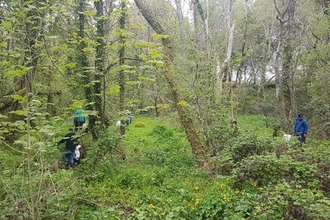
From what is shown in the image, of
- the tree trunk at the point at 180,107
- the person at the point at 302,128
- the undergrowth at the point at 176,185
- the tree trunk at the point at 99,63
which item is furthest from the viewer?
the person at the point at 302,128

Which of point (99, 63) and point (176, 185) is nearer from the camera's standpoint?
point (176, 185)

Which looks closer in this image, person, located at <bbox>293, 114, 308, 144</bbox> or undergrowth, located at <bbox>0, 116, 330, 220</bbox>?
undergrowth, located at <bbox>0, 116, 330, 220</bbox>

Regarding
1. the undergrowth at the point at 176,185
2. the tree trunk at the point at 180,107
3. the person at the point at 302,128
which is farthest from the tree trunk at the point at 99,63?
the person at the point at 302,128

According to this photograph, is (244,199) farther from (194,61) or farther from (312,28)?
(312,28)

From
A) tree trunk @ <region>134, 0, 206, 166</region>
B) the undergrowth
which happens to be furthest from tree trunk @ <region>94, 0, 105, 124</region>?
tree trunk @ <region>134, 0, 206, 166</region>

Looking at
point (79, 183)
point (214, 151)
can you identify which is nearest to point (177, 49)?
point (214, 151)

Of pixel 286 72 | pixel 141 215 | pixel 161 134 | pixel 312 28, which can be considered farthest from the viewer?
pixel 312 28

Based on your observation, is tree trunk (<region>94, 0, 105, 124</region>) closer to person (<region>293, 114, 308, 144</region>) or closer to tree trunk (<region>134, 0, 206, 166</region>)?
tree trunk (<region>134, 0, 206, 166</region>)

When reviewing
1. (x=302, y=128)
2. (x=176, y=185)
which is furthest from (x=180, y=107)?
(x=302, y=128)

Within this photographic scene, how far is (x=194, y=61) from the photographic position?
1030 cm

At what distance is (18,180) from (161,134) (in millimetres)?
10469

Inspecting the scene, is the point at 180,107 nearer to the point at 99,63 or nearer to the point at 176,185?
the point at 99,63

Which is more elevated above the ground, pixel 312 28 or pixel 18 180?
pixel 312 28

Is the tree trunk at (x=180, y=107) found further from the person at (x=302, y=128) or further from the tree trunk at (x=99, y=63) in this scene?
the person at (x=302, y=128)
